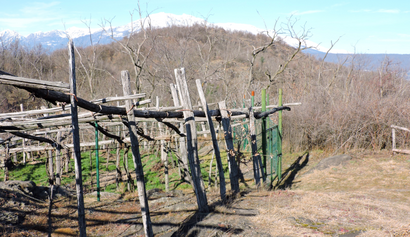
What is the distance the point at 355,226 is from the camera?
4637 mm

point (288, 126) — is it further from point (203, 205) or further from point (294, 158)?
point (203, 205)

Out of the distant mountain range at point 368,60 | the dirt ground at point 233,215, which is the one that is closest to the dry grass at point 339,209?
the dirt ground at point 233,215

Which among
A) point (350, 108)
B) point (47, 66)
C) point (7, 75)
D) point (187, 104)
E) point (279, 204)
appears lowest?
point (279, 204)

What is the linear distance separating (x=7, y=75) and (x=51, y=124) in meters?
2.07

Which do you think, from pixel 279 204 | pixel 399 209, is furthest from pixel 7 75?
pixel 399 209

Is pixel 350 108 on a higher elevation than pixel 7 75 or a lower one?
lower

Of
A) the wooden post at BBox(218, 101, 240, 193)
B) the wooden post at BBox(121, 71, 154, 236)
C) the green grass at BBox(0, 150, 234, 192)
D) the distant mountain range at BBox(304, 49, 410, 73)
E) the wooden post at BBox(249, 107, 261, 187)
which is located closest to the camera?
the wooden post at BBox(121, 71, 154, 236)

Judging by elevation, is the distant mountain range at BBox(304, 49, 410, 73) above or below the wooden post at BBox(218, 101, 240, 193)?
above

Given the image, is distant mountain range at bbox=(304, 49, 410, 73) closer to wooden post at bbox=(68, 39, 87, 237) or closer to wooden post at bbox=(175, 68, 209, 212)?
wooden post at bbox=(175, 68, 209, 212)

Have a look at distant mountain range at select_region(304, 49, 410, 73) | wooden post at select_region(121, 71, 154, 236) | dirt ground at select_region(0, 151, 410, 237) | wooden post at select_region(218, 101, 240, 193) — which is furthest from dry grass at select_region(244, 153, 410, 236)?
distant mountain range at select_region(304, 49, 410, 73)

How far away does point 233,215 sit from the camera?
15.9 feet

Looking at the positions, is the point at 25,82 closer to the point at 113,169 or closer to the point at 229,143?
the point at 229,143

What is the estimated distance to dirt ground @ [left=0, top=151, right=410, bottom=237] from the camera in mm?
4414

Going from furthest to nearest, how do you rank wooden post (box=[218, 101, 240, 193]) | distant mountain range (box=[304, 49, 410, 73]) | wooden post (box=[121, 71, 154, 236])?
distant mountain range (box=[304, 49, 410, 73]), wooden post (box=[218, 101, 240, 193]), wooden post (box=[121, 71, 154, 236])
